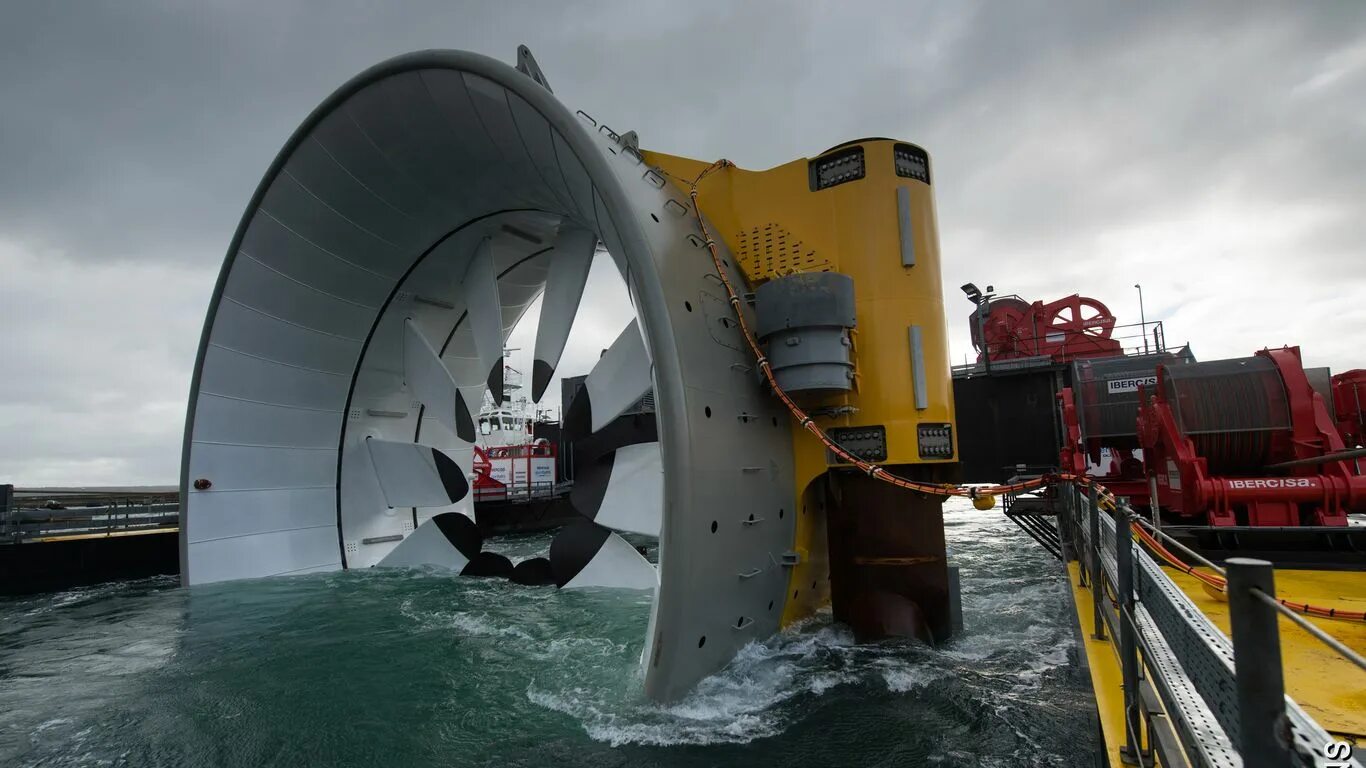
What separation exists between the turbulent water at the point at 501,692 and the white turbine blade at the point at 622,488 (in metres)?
1.15

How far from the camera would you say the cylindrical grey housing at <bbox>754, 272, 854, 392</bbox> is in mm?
5418

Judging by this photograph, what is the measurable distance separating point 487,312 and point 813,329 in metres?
5.06

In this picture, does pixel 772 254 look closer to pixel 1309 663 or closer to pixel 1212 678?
pixel 1309 663

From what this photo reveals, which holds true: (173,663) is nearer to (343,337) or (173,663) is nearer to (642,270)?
(343,337)

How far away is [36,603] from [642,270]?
1050 centimetres

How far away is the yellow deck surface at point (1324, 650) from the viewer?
250 centimetres

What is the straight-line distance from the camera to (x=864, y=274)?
5.97 m

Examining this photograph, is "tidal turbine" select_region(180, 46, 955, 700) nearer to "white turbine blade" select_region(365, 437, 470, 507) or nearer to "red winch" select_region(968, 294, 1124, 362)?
"white turbine blade" select_region(365, 437, 470, 507)

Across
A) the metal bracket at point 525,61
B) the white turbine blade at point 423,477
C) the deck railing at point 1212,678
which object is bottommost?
the deck railing at point 1212,678

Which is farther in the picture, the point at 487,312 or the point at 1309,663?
the point at 487,312

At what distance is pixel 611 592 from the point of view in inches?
341

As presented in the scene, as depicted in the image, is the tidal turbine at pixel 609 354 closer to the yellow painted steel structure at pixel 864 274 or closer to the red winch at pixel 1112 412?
the yellow painted steel structure at pixel 864 274

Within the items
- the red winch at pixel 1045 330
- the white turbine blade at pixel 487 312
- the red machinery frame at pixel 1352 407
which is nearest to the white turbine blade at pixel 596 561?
the white turbine blade at pixel 487 312

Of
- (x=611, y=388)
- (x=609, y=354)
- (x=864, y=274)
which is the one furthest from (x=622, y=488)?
(x=864, y=274)
